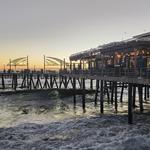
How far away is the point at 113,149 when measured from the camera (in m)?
22.5

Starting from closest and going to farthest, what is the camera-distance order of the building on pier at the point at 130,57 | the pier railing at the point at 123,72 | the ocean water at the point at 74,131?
the ocean water at the point at 74,131
the pier railing at the point at 123,72
the building on pier at the point at 130,57

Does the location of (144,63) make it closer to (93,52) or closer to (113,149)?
(113,149)

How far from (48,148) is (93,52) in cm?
3008

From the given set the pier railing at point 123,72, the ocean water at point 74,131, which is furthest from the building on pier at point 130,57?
the ocean water at point 74,131

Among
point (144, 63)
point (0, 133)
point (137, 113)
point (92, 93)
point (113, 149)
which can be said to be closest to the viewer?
point (113, 149)

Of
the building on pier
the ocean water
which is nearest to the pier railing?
the building on pier

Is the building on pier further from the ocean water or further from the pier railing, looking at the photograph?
the ocean water

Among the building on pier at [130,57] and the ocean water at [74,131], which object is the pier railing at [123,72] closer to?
the building on pier at [130,57]

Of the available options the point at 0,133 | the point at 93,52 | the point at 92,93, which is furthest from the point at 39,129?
the point at 92,93

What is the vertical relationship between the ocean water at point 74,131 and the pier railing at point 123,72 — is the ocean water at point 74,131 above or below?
below

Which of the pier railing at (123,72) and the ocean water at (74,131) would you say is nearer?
the ocean water at (74,131)

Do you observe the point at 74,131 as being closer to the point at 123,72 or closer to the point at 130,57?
the point at 123,72

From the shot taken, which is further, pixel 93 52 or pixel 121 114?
pixel 93 52

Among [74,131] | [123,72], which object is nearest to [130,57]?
[123,72]
